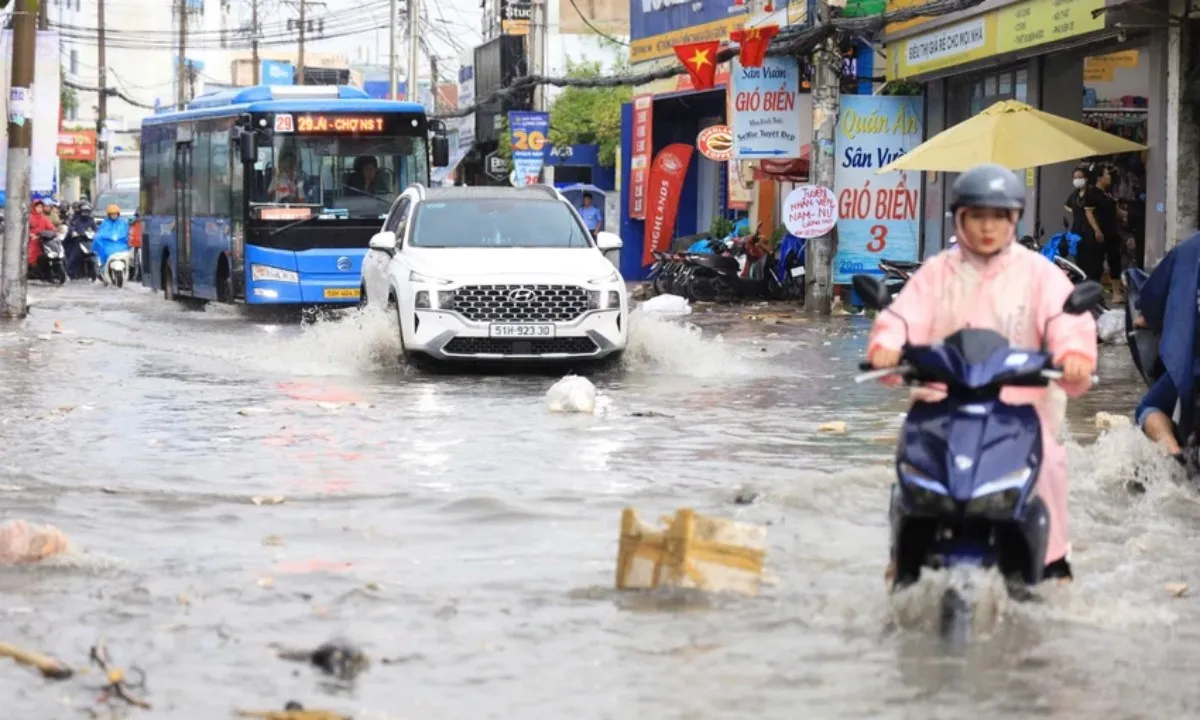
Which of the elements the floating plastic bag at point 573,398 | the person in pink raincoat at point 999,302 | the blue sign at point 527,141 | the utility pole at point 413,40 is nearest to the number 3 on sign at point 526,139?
the blue sign at point 527,141

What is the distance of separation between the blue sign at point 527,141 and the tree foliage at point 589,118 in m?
5.12

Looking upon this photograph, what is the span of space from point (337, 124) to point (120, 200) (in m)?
23.6

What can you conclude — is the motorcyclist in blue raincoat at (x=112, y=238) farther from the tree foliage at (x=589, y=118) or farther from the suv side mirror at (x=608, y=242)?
the suv side mirror at (x=608, y=242)

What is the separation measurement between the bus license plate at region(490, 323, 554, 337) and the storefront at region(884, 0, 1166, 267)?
7780mm

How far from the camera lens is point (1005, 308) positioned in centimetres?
626

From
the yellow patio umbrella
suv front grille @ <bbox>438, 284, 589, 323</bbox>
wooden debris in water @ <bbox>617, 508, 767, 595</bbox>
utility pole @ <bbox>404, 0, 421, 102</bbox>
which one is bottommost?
wooden debris in water @ <bbox>617, 508, 767, 595</bbox>

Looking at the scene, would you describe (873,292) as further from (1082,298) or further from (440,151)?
(440,151)

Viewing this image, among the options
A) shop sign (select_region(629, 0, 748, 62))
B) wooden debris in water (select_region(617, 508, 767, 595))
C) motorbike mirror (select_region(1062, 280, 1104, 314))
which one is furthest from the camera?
shop sign (select_region(629, 0, 748, 62))

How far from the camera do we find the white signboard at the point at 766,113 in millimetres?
28359

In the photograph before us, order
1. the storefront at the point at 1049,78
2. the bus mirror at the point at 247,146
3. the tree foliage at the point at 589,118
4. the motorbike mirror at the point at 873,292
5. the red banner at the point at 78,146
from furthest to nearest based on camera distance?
the red banner at the point at 78,146 → the tree foliage at the point at 589,118 → the bus mirror at the point at 247,146 → the storefront at the point at 1049,78 → the motorbike mirror at the point at 873,292

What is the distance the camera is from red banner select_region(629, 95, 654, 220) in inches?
1591

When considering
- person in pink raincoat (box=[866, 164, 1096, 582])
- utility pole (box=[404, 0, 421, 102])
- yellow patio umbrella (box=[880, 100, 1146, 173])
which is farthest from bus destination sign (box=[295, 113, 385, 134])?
utility pole (box=[404, 0, 421, 102])

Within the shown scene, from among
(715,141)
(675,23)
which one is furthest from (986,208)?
(675,23)

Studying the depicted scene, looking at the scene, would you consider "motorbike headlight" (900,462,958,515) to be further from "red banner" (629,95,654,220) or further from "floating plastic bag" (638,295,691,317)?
"red banner" (629,95,654,220)
